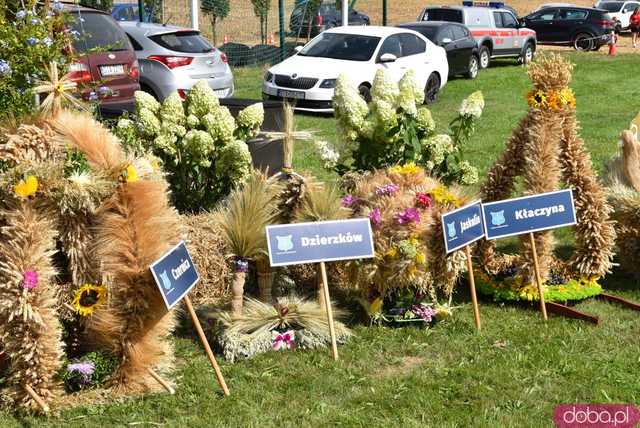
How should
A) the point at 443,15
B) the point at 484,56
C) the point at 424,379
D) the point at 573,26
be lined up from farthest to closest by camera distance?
1. the point at 573,26
2. the point at 443,15
3. the point at 484,56
4. the point at 424,379

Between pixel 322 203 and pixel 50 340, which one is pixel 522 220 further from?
pixel 50 340

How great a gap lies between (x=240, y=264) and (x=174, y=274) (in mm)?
924

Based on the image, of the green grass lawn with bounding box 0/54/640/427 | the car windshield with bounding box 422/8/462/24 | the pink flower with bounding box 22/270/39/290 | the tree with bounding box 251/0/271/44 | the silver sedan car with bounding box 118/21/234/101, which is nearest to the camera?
the pink flower with bounding box 22/270/39/290

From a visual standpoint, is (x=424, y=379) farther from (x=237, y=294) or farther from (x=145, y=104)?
(x=145, y=104)

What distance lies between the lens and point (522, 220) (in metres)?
5.54

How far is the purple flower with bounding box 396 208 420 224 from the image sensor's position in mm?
5297

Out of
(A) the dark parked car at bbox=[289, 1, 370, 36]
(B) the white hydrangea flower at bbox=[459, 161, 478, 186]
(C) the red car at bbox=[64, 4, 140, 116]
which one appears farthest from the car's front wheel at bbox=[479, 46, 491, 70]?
(B) the white hydrangea flower at bbox=[459, 161, 478, 186]

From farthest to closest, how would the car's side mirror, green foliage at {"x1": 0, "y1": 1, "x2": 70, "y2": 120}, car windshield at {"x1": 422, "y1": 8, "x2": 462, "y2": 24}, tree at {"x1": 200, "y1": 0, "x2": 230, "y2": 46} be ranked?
1. tree at {"x1": 200, "y1": 0, "x2": 230, "y2": 46}
2. car windshield at {"x1": 422, "y1": 8, "x2": 462, "y2": 24}
3. the car's side mirror
4. green foliage at {"x1": 0, "y1": 1, "x2": 70, "y2": 120}

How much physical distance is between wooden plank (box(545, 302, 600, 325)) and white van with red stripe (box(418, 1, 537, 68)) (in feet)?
56.9

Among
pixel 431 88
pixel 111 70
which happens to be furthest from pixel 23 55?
pixel 431 88

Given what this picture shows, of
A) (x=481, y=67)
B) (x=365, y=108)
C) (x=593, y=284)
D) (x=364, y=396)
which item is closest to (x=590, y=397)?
(x=364, y=396)

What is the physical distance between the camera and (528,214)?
18.2 ft

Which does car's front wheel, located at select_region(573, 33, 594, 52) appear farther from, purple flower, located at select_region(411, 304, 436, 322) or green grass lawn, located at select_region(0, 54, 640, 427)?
purple flower, located at select_region(411, 304, 436, 322)

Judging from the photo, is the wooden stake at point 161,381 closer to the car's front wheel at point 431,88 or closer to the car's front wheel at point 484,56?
the car's front wheel at point 431,88
